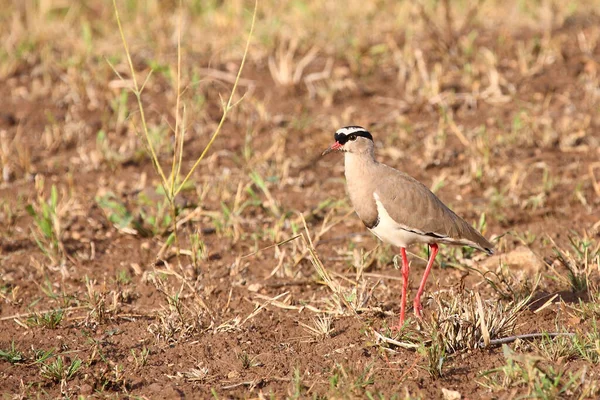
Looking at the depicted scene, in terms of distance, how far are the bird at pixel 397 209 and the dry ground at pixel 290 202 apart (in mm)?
306

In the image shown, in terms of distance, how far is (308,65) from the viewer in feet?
27.8

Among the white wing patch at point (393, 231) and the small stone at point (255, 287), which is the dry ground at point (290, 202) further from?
the white wing patch at point (393, 231)

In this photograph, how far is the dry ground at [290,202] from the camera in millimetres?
4293

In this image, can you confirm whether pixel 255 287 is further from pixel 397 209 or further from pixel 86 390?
pixel 86 390

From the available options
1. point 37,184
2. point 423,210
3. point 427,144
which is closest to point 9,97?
point 37,184

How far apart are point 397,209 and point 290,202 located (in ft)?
6.54

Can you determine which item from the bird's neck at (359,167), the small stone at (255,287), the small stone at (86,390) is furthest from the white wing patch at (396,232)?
the small stone at (86,390)

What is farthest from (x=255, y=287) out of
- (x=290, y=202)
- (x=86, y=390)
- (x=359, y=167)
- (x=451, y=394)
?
(x=451, y=394)

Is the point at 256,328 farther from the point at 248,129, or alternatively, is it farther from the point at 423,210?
the point at 248,129

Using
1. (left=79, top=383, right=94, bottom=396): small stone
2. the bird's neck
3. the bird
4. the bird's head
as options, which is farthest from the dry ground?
the bird's head

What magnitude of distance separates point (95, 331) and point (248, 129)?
2.90 m

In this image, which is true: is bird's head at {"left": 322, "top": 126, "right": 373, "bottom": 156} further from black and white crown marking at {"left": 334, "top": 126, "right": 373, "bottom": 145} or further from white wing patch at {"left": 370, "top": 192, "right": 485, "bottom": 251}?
white wing patch at {"left": 370, "top": 192, "right": 485, "bottom": 251}

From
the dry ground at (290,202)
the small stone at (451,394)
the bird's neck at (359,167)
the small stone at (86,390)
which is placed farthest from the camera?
the bird's neck at (359,167)

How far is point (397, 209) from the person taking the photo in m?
4.66
